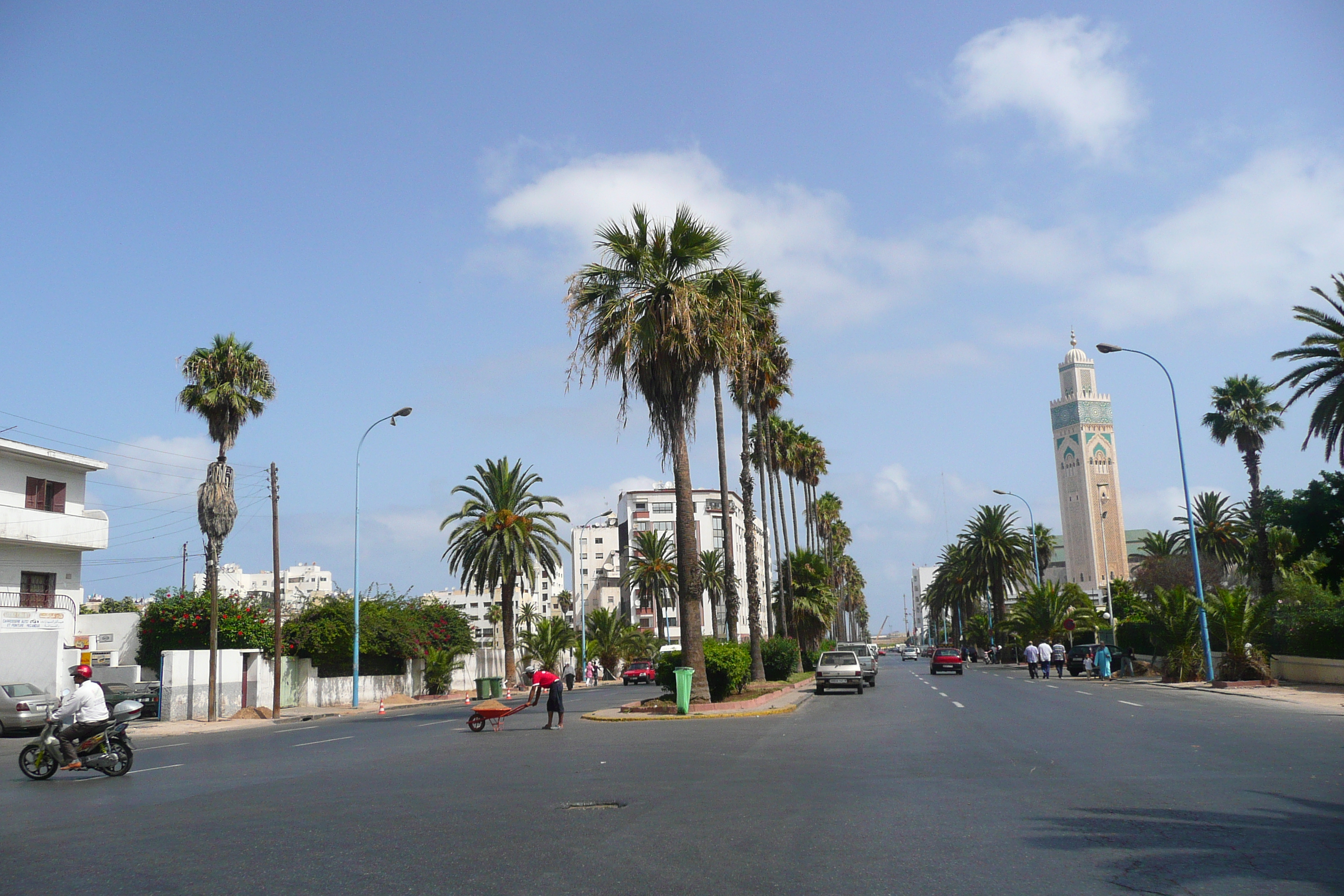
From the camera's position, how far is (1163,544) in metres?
96.5

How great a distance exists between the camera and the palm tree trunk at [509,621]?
54250mm

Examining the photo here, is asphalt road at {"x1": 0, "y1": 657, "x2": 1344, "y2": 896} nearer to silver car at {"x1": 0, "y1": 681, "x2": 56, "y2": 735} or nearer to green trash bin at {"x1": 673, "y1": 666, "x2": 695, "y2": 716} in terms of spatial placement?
green trash bin at {"x1": 673, "y1": 666, "x2": 695, "y2": 716}

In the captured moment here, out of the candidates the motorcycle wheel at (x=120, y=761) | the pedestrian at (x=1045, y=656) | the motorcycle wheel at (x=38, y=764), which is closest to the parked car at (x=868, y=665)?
the pedestrian at (x=1045, y=656)

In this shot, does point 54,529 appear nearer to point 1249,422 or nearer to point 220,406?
point 220,406

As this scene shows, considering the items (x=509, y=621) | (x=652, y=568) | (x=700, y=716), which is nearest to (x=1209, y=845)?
(x=700, y=716)

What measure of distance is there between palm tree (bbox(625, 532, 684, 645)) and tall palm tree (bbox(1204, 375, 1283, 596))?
46.6 meters

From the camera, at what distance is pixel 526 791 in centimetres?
1203

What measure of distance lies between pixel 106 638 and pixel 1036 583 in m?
54.2

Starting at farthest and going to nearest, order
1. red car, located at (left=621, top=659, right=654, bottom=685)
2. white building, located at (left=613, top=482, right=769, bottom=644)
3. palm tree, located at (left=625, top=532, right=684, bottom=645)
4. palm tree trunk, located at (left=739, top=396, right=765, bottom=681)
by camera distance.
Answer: white building, located at (left=613, top=482, right=769, bottom=644) → palm tree, located at (left=625, top=532, right=684, bottom=645) → red car, located at (left=621, top=659, right=654, bottom=685) → palm tree trunk, located at (left=739, top=396, right=765, bottom=681)

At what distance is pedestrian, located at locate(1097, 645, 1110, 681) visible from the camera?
41500mm

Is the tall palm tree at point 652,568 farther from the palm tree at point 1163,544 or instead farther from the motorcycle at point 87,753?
→ the motorcycle at point 87,753

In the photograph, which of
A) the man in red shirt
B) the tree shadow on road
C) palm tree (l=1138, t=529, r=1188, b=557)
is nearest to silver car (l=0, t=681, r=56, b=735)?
the man in red shirt

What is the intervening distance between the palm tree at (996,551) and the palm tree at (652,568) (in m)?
24.8

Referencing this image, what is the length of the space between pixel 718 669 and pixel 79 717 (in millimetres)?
16924
